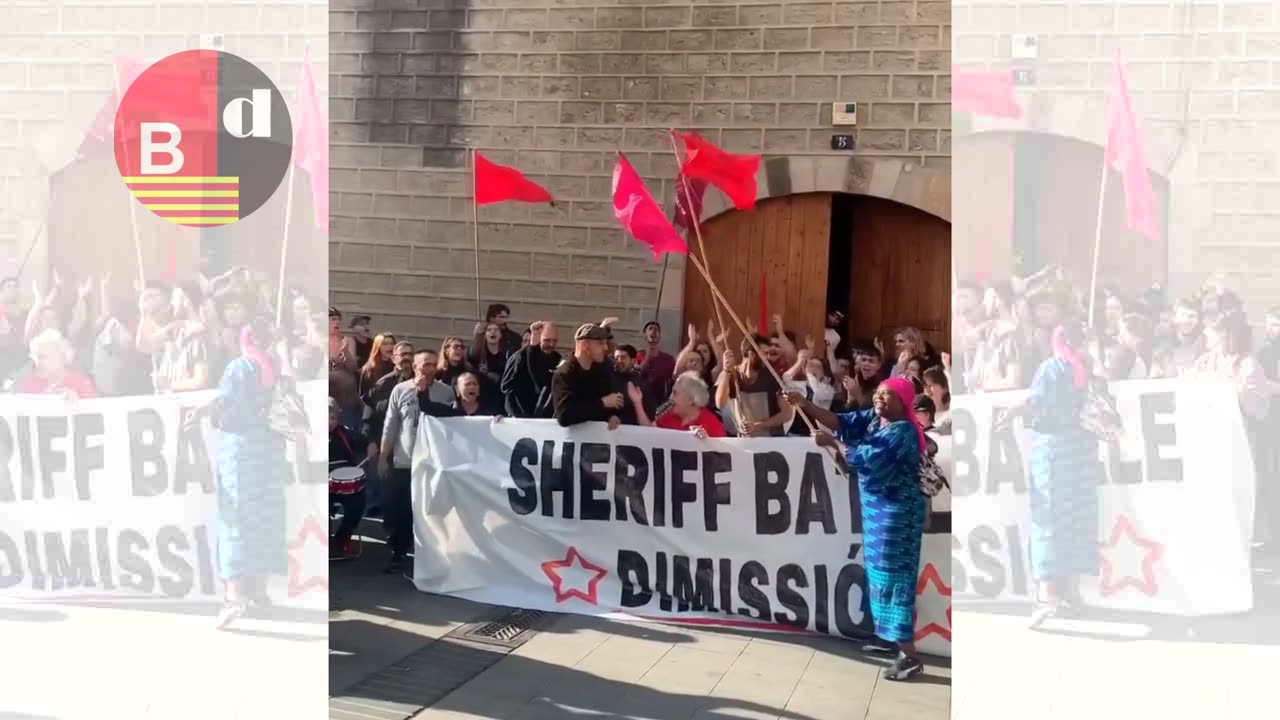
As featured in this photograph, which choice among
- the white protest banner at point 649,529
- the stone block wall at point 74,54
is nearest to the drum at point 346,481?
the white protest banner at point 649,529

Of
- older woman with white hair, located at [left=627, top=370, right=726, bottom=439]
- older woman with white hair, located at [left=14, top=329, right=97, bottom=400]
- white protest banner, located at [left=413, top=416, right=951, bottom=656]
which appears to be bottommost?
white protest banner, located at [left=413, top=416, right=951, bottom=656]

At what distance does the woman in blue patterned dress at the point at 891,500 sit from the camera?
603cm

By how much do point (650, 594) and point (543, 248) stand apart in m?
6.39

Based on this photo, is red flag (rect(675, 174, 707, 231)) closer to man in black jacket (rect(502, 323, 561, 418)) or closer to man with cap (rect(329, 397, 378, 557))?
man in black jacket (rect(502, 323, 561, 418))

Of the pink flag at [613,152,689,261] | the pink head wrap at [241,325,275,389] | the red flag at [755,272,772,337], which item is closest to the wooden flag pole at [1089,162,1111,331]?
the pink head wrap at [241,325,275,389]

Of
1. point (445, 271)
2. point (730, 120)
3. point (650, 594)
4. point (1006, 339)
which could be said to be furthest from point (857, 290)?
point (1006, 339)

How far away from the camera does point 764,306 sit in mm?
12617

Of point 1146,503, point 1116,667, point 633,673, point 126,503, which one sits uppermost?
point 1146,503

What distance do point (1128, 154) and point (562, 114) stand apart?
960cm

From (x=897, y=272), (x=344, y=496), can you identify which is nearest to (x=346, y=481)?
(x=344, y=496)

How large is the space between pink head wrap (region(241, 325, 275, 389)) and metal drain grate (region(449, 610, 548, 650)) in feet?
9.93

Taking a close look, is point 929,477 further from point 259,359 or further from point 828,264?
point 828,264

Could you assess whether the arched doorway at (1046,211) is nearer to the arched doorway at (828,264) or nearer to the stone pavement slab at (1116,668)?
the stone pavement slab at (1116,668)

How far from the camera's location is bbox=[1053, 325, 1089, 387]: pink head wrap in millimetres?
3664
